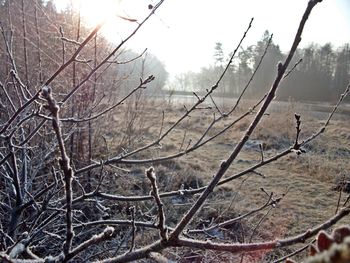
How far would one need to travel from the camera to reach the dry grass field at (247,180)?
4692 mm

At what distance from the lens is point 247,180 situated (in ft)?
28.6

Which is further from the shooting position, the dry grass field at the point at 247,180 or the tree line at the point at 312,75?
the tree line at the point at 312,75

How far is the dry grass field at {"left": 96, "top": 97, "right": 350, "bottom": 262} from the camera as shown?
4692mm

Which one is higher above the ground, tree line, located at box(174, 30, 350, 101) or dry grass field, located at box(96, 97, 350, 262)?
tree line, located at box(174, 30, 350, 101)

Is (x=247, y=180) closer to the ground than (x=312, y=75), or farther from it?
closer to the ground

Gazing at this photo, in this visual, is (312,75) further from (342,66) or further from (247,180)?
(247,180)

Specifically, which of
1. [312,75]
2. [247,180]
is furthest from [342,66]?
[247,180]

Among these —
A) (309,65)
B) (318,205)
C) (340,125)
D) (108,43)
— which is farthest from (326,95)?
(108,43)

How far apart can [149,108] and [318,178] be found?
560 cm

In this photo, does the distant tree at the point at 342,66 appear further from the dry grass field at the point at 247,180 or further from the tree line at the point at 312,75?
the dry grass field at the point at 247,180

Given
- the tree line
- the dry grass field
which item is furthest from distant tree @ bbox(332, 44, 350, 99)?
the dry grass field

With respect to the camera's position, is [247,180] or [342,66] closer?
[247,180]

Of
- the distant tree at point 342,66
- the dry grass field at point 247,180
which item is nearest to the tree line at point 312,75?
the distant tree at point 342,66

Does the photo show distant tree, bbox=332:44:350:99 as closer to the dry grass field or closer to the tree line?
the tree line
